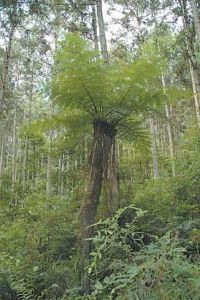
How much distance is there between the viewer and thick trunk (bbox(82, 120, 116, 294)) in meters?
4.28

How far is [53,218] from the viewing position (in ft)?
18.7

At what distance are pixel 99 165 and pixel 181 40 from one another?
8065 millimetres

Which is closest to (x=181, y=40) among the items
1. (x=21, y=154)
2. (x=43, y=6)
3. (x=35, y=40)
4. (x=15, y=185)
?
(x=43, y=6)

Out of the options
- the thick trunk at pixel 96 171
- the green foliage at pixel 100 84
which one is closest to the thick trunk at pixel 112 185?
the thick trunk at pixel 96 171

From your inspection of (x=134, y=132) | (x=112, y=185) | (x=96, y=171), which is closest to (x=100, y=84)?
(x=134, y=132)

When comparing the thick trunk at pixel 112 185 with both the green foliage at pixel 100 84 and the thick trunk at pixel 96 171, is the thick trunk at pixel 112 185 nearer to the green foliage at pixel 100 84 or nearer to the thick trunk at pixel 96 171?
the thick trunk at pixel 96 171

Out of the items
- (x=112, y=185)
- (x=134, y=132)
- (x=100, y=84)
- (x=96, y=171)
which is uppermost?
(x=100, y=84)

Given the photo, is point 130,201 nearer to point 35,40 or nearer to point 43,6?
point 43,6

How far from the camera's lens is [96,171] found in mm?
4594

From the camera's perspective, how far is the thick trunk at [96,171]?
169 inches

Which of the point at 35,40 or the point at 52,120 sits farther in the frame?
the point at 35,40

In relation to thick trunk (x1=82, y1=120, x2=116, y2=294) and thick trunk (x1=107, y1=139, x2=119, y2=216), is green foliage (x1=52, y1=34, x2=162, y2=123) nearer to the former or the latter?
thick trunk (x1=82, y1=120, x2=116, y2=294)

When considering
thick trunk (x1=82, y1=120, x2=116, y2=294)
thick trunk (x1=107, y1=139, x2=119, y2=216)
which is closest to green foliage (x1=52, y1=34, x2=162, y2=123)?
thick trunk (x1=82, y1=120, x2=116, y2=294)

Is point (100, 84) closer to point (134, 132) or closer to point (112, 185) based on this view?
point (134, 132)
